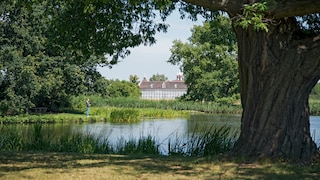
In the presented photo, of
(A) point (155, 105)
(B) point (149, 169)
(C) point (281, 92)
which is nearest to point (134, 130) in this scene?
(C) point (281, 92)

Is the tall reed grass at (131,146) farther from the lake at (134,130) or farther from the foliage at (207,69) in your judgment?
the foliage at (207,69)

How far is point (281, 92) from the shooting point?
7.41 m

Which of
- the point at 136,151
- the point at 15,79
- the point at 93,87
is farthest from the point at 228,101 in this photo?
the point at 136,151

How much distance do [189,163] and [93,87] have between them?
90.7 feet

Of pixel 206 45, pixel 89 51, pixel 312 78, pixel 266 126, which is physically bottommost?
pixel 266 126

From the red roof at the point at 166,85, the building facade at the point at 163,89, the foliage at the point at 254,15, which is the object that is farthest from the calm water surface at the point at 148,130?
the red roof at the point at 166,85

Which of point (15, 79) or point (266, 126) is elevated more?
point (15, 79)

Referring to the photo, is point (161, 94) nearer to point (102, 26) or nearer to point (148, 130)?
point (148, 130)

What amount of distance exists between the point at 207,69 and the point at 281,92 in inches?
1962

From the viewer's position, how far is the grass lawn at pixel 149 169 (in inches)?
237

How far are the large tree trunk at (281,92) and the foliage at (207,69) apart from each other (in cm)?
4579

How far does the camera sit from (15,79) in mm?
28312

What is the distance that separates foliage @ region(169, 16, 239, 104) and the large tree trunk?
45.8 meters

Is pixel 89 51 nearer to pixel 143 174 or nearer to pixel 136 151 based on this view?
pixel 136 151
